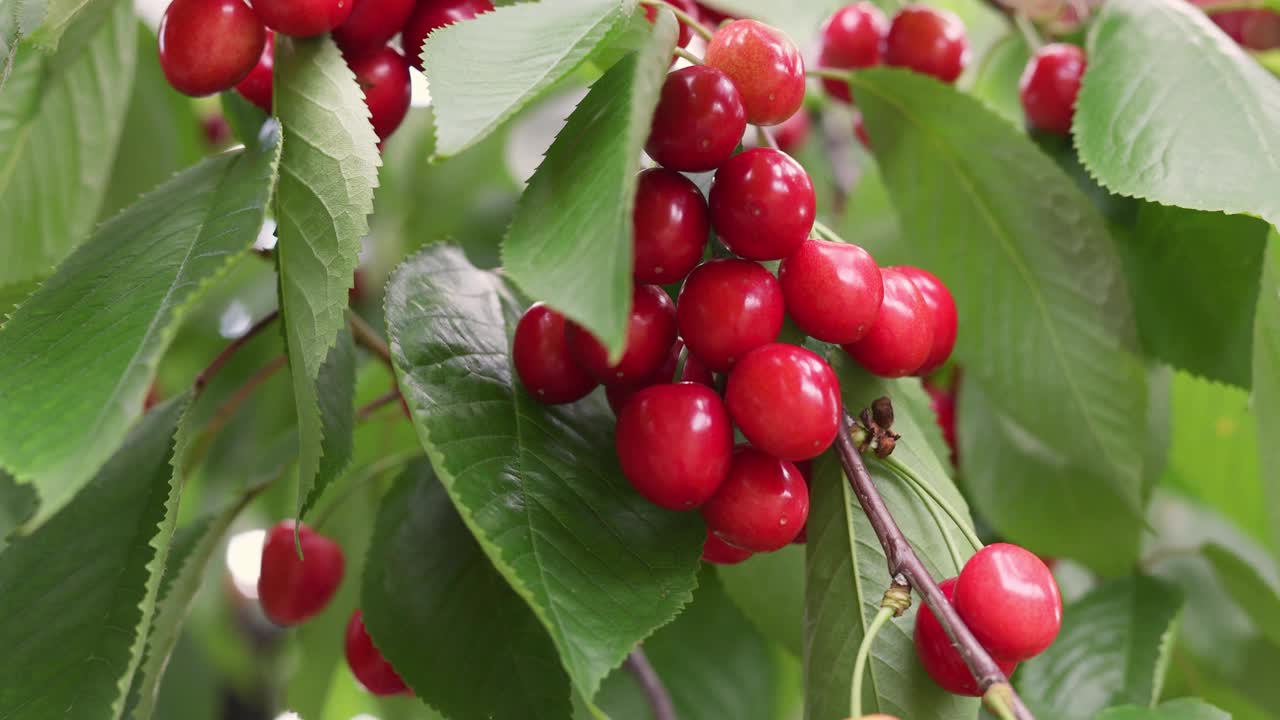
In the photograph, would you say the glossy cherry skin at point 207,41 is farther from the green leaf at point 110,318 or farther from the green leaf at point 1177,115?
the green leaf at point 1177,115

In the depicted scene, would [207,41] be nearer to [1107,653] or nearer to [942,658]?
[942,658]

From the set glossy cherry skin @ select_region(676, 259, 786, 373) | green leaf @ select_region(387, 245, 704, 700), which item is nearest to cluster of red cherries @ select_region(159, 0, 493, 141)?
green leaf @ select_region(387, 245, 704, 700)

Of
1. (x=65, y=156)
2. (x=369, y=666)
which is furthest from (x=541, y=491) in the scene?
(x=65, y=156)

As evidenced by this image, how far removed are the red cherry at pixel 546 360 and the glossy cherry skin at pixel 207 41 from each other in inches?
6.9

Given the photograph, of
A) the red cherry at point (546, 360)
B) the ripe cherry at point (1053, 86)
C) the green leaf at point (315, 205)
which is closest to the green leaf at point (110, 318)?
the green leaf at point (315, 205)


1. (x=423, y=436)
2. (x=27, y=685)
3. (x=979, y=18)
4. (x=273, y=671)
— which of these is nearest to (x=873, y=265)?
(x=423, y=436)

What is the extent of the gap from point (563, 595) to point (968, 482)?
51 cm

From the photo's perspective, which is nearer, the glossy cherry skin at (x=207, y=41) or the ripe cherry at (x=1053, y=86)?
the glossy cherry skin at (x=207, y=41)

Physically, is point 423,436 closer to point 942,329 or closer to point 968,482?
point 942,329

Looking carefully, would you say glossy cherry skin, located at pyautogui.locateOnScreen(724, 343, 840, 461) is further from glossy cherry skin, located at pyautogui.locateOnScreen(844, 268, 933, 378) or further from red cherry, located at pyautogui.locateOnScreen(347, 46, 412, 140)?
red cherry, located at pyautogui.locateOnScreen(347, 46, 412, 140)

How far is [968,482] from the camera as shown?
2.70 feet

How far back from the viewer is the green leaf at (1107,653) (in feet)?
2.39

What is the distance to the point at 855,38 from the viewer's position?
0.83 metres

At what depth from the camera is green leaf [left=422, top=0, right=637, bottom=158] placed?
1.21 feet
